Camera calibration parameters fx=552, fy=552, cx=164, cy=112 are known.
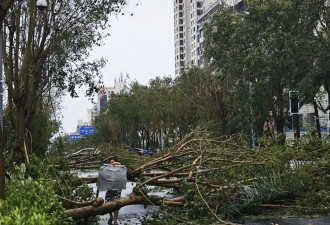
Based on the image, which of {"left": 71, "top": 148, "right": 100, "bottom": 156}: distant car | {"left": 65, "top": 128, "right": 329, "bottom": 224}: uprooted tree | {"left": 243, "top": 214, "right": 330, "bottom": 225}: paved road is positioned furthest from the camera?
{"left": 71, "top": 148, "right": 100, "bottom": 156}: distant car

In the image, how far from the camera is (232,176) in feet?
40.0

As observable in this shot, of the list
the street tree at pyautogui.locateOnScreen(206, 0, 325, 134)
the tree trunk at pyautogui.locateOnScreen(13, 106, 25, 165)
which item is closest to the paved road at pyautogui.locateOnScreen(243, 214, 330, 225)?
the tree trunk at pyautogui.locateOnScreen(13, 106, 25, 165)

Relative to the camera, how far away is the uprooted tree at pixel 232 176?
10977mm

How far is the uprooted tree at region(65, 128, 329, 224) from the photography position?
36.0 feet

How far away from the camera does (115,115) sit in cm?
6406

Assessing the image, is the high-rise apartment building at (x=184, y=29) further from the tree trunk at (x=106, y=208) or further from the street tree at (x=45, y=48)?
the tree trunk at (x=106, y=208)

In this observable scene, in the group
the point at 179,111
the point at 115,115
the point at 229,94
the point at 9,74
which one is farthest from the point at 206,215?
the point at 115,115

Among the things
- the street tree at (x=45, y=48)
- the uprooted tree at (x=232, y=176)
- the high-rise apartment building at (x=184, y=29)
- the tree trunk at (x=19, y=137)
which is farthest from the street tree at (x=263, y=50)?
the high-rise apartment building at (x=184, y=29)

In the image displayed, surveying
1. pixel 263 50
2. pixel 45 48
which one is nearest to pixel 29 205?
pixel 45 48

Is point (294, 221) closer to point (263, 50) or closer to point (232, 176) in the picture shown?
point (232, 176)

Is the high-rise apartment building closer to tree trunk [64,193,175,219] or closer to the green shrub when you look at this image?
tree trunk [64,193,175,219]

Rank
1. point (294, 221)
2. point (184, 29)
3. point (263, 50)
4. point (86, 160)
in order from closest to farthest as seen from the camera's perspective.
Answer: point (294, 221) → point (86, 160) → point (263, 50) → point (184, 29)

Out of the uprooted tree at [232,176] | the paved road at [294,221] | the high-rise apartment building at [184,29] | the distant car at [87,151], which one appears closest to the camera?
the uprooted tree at [232,176]

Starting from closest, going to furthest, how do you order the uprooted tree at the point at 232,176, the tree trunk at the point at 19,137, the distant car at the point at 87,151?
1. the uprooted tree at the point at 232,176
2. the tree trunk at the point at 19,137
3. the distant car at the point at 87,151
